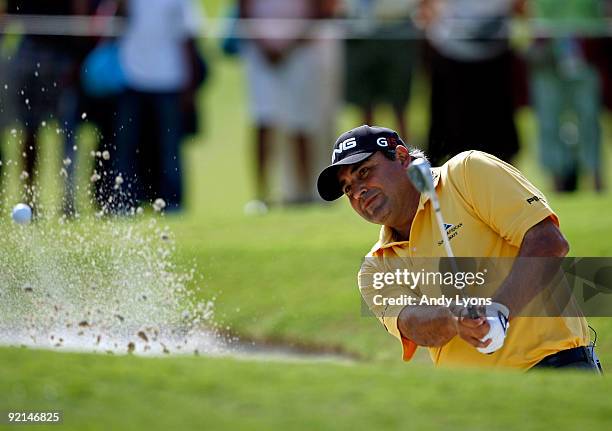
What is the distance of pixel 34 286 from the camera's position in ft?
28.2

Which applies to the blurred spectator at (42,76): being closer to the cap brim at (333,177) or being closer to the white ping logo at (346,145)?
the cap brim at (333,177)

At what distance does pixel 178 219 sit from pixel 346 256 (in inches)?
76.2

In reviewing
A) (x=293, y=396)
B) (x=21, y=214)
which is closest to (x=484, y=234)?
(x=293, y=396)

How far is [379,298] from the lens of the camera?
249 inches

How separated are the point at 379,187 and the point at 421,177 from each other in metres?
0.44

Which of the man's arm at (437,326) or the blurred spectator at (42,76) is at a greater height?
the blurred spectator at (42,76)

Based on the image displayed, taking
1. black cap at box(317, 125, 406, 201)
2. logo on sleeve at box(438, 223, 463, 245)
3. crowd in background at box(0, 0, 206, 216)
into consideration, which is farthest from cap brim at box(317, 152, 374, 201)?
crowd in background at box(0, 0, 206, 216)

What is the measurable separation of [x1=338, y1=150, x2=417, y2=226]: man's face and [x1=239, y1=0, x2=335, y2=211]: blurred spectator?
828 centimetres

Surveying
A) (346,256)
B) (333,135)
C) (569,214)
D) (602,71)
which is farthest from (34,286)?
(602,71)

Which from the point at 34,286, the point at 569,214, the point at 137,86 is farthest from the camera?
the point at 137,86

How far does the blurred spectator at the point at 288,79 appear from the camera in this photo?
1458cm

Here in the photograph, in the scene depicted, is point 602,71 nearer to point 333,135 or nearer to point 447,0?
point 447,0

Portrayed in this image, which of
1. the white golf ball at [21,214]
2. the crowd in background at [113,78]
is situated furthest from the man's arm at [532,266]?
the crowd in background at [113,78]

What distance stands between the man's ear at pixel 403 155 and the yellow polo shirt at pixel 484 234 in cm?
14
